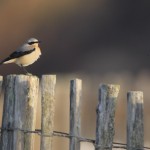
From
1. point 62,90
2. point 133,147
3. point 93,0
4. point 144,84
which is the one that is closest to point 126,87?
point 144,84

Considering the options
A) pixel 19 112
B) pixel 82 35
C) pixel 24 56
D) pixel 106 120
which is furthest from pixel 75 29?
→ pixel 106 120

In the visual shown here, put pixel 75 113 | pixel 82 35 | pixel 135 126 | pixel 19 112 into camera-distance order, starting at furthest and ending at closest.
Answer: pixel 82 35, pixel 19 112, pixel 75 113, pixel 135 126

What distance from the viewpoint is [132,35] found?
1352cm

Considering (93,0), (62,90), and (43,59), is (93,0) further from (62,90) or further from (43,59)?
(62,90)

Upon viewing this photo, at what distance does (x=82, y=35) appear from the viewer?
44.2ft

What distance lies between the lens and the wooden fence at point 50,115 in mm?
4422

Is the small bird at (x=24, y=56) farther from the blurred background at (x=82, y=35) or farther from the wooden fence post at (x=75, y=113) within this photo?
the blurred background at (x=82, y=35)

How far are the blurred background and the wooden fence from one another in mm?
7910

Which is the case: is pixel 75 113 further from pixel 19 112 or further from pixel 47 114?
pixel 19 112

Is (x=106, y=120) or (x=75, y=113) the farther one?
(x=75, y=113)

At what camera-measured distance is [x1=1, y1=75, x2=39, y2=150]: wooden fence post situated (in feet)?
15.9

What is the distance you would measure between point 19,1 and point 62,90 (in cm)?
251

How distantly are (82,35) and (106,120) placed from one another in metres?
9.08

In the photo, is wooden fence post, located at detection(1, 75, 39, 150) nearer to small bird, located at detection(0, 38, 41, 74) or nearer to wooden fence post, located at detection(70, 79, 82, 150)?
wooden fence post, located at detection(70, 79, 82, 150)
